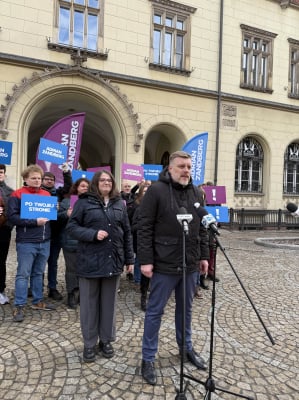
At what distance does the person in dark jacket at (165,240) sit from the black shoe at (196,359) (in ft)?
0.03

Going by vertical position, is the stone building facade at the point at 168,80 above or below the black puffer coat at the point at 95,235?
above

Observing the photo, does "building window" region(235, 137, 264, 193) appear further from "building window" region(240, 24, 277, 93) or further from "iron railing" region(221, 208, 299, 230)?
"building window" region(240, 24, 277, 93)

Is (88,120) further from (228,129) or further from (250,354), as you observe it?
(250,354)

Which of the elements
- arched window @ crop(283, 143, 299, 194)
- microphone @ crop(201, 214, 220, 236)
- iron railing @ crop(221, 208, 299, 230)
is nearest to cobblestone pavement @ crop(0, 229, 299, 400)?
microphone @ crop(201, 214, 220, 236)

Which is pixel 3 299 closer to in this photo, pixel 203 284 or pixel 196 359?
pixel 196 359

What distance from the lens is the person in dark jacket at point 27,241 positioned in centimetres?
404

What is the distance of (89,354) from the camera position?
3107 mm

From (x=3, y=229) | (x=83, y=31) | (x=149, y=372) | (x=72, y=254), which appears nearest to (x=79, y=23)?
(x=83, y=31)

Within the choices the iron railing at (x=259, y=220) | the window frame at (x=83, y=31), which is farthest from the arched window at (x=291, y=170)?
the window frame at (x=83, y=31)

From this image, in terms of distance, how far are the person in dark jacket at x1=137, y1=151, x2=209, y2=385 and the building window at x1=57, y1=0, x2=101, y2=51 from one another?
35.5 feet

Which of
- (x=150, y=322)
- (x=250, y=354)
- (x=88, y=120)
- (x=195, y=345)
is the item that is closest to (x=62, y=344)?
(x=150, y=322)

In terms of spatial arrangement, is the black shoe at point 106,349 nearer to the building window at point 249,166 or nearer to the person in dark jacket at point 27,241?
the person in dark jacket at point 27,241

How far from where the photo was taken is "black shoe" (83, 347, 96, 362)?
10.2ft

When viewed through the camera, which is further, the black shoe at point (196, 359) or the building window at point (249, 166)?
the building window at point (249, 166)
